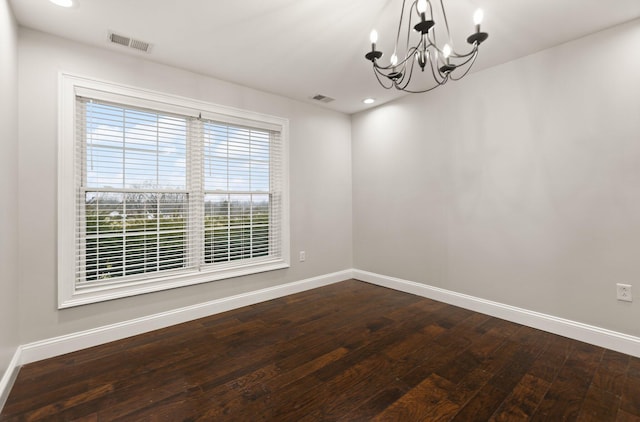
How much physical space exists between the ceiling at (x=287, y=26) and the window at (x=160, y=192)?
0.46 metres

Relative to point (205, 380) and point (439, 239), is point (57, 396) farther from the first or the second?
point (439, 239)

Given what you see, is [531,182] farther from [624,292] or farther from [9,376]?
[9,376]

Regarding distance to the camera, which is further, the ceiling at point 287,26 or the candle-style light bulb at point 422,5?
the ceiling at point 287,26

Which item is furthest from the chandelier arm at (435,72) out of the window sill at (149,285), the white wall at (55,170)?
the window sill at (149,285)

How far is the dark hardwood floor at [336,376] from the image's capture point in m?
1.71

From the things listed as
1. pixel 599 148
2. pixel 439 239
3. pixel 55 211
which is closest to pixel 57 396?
pixel 55 211

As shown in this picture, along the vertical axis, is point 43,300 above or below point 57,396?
above

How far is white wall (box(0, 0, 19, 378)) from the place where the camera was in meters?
1.84

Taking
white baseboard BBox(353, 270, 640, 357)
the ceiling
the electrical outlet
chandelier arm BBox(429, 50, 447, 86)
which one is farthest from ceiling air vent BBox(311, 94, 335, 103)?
the electrical outlet

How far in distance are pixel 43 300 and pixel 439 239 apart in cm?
382

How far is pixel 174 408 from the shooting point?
1.75 m

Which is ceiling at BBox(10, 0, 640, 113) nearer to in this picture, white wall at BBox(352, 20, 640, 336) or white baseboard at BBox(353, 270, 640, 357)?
white wall at BBox(352, 20, 640, 336)

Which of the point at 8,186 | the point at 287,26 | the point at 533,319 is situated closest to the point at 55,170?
the point at 8,186

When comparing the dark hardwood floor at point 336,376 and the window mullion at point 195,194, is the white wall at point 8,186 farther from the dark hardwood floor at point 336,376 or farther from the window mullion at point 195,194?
the window mullion at point 195,194
